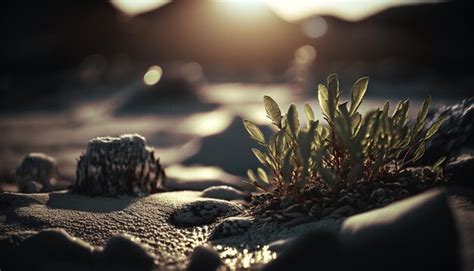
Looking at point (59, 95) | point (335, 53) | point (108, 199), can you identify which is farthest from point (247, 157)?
point (335, 53)

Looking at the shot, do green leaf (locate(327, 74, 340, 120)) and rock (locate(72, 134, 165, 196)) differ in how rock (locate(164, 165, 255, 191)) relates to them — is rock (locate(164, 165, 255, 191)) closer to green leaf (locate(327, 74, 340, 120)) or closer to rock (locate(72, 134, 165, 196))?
rock (locate(72, 134, 165, 196))

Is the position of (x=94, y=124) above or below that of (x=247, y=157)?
above

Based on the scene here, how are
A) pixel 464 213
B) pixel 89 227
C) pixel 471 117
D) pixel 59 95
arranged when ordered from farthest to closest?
pixel 59 95
pixel 471 117
pixel 89 227
pixel 464 213

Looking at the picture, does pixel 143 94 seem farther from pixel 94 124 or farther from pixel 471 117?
pixel 471 117

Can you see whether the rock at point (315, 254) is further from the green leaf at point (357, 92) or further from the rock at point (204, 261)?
the green leaf at point (357, 92)

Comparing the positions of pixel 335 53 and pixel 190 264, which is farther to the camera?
pixel 335 53

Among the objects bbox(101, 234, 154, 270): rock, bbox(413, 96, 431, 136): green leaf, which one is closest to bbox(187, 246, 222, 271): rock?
bbox(101, 234, 154, 270): rock

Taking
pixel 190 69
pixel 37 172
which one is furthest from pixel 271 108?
pixel 190 69

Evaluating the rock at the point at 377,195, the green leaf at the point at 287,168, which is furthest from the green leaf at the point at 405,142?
the green leaf at the point at 287,168

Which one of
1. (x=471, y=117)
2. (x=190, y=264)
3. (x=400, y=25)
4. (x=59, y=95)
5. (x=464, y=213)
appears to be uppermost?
(x=400, y=25)
